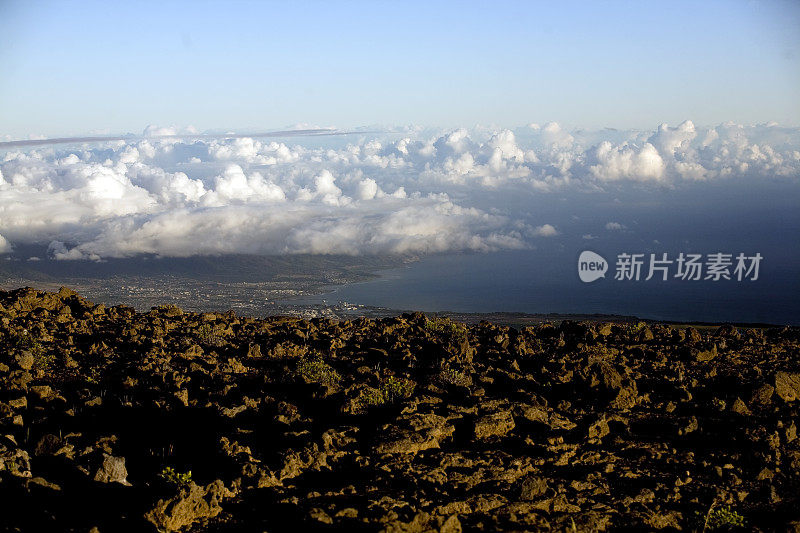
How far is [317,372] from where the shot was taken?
12.2 metres

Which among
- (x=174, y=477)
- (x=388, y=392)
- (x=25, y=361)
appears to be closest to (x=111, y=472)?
(x=174, y=477)

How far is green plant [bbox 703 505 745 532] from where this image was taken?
22.5ft

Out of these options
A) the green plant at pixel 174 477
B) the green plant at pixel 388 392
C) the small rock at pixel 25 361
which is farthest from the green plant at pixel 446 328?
the green plant at pixel 174 477

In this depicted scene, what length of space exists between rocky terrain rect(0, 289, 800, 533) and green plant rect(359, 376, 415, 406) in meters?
0.05

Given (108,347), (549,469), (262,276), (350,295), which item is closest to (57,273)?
(262,276)

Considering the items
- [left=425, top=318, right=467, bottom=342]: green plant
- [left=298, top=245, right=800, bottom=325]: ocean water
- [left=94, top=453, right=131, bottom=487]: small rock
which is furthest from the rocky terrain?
[left=298, top=245, right=800, bottom=325]: ocean water

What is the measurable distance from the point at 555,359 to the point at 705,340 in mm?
5119

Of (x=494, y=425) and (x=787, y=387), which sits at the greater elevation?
(x=787, y=387)

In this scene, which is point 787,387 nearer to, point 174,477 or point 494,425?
point 494,425

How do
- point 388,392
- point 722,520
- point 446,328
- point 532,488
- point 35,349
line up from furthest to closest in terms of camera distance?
1. point 446,328
2. point 35,349
3. point 388,392
4. point 532,488
5. point 722,520

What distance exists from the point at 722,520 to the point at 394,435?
3968 millimetres

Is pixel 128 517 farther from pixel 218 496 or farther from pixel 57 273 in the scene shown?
pixel 57 273

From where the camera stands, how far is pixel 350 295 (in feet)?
468

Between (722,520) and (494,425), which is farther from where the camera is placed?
(494,425)
